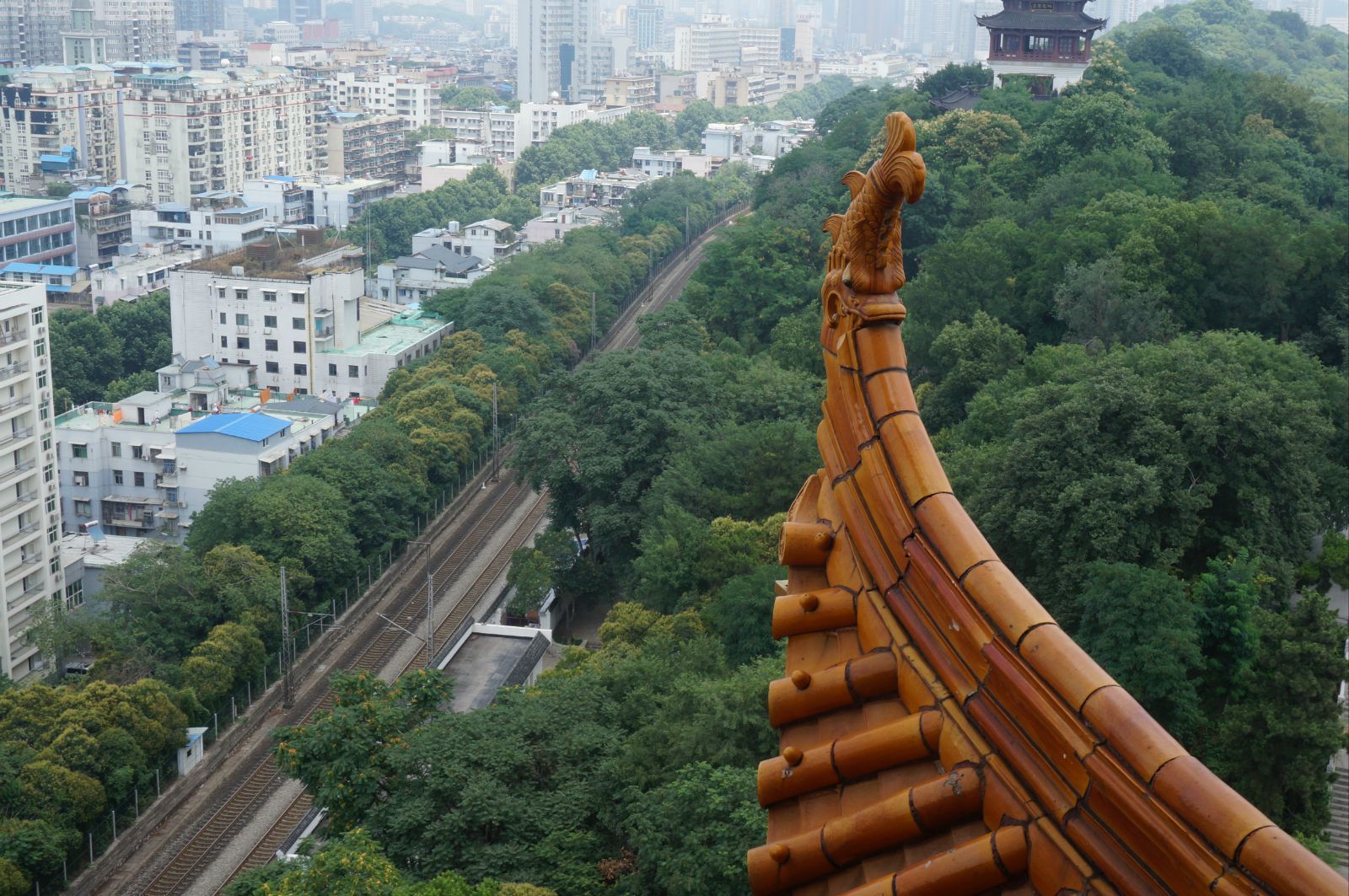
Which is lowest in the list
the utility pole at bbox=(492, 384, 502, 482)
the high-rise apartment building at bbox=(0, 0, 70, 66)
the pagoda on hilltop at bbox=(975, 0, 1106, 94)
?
the utility pole at bbox=(492, 384, 502, 482)

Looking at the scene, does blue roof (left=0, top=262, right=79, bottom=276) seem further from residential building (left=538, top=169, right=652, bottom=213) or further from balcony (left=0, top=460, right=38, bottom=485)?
balcony (left=0, top=460, right=38, bottom=485)

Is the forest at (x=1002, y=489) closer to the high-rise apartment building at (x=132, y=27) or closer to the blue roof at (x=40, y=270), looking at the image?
the blue roof at (x=40, y=270)

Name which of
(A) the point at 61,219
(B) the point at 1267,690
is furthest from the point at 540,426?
(A) the point at 61,219

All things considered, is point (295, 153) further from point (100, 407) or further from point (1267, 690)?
point (1267, 690)

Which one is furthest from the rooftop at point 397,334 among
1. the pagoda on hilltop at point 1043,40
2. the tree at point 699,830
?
the tree at point 699,830

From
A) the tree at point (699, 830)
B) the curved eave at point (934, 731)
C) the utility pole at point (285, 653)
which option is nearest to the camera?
the curved eave at point (934, 731)

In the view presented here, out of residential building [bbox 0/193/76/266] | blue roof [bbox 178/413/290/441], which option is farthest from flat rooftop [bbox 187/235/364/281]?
residential building [bbox 0/193/76/266]
